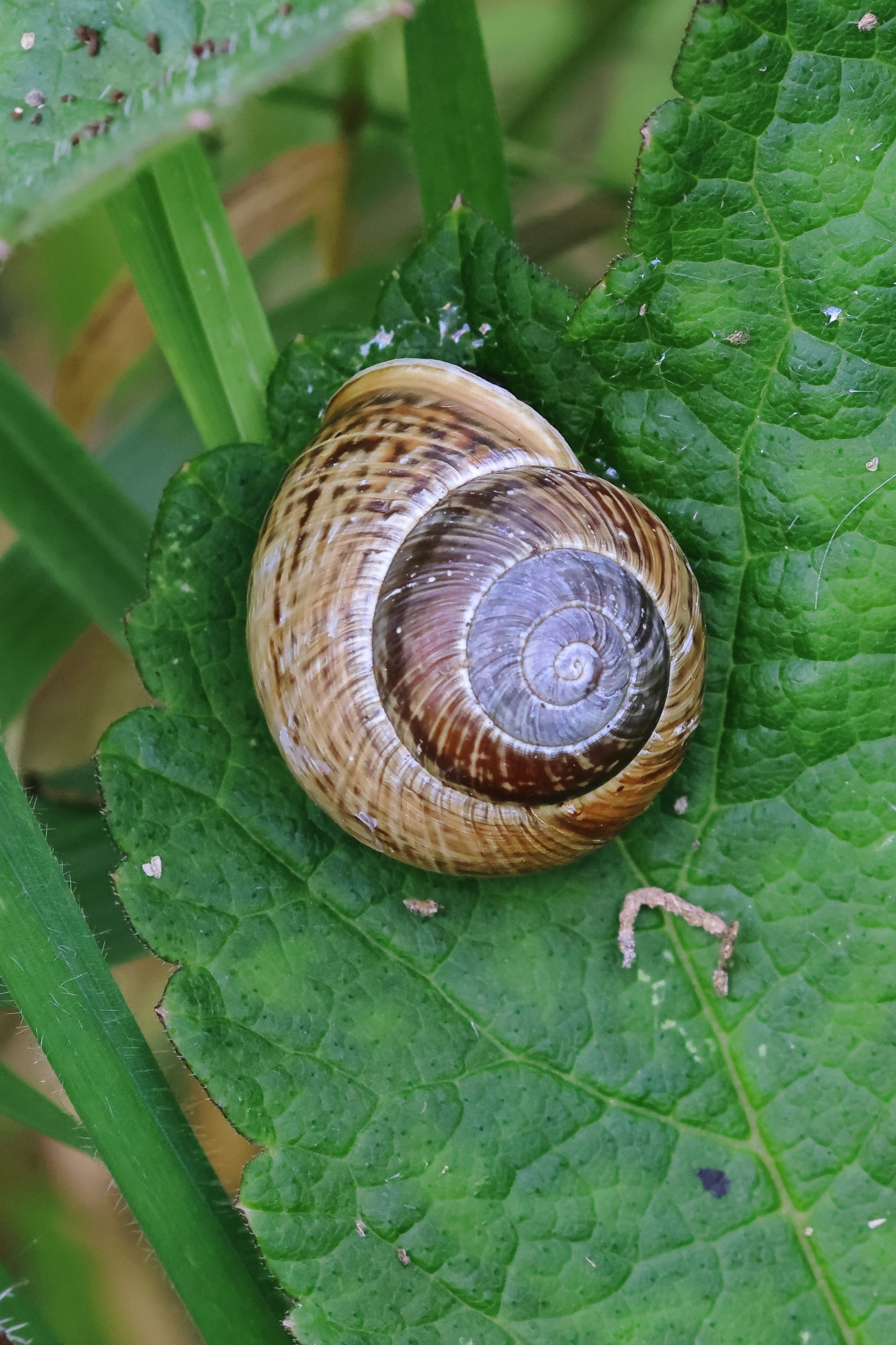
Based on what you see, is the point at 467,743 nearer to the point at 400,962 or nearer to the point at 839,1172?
the point at 400,962

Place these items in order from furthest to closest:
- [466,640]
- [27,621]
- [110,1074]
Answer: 1. [27,621]
2. [110,1074]
3. [466,640]

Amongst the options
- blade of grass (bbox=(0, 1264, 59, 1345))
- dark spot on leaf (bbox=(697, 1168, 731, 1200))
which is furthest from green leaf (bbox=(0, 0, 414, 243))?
blade of grass (bbox=(0, 1264, 59, 1345))

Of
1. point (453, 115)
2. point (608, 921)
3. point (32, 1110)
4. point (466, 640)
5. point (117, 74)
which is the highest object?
point (117, 74)

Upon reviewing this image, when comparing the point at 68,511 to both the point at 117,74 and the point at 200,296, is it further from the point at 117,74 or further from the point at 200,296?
the point at 117,74

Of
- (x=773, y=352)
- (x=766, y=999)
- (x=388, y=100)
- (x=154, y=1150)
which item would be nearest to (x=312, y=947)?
(x=154, y=1150)

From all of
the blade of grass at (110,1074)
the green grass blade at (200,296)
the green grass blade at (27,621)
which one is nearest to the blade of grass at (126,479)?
the green grass blade at (27,621)

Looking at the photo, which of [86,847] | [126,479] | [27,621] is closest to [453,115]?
[126,479]

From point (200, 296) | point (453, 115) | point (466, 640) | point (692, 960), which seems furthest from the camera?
point (453, 115)

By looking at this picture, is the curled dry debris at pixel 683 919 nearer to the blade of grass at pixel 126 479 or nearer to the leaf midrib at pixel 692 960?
the leaf midrib at pixel 692 960
